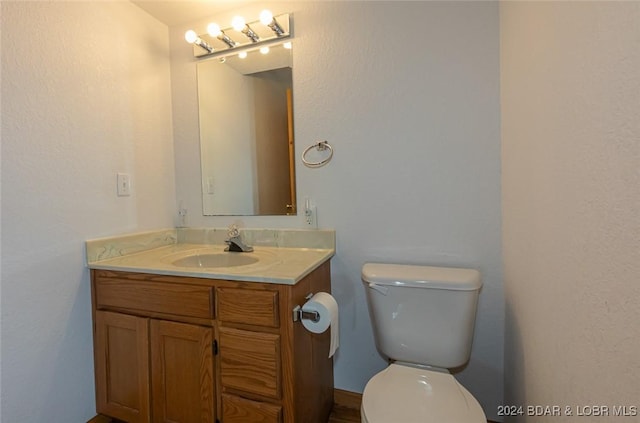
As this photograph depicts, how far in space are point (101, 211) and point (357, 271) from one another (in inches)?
51.0

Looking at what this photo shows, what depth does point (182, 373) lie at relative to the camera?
3.79ft

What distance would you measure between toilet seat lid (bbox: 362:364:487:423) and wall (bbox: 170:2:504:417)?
0.36 meters

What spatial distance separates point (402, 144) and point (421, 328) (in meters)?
0.83

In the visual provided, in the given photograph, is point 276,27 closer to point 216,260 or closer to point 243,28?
point 243,28

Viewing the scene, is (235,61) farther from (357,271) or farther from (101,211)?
(357,271)

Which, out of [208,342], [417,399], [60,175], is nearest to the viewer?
[417,399]

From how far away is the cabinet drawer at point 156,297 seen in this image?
43.8 inches

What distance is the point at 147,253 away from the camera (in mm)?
1527

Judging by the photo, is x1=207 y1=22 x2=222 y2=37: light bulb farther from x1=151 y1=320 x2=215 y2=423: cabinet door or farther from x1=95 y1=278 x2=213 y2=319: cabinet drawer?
x1=151 y1=320 x2=215 y2=423: cabinet door

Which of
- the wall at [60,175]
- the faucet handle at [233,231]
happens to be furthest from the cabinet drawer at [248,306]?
the wall at [60,175]

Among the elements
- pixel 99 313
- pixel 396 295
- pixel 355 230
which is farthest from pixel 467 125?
pixel 99 313

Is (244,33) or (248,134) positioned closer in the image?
(244,33)

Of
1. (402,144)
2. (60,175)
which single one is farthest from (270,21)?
(60,175)

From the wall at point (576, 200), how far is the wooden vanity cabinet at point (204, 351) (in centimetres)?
78
